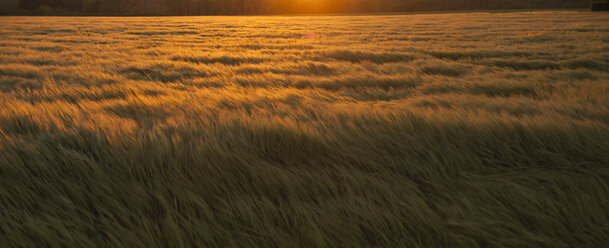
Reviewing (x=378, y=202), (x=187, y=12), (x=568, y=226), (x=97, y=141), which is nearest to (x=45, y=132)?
(x=97, y=141)

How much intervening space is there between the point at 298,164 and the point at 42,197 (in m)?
0.75

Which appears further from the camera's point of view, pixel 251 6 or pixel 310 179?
pixel 251 6

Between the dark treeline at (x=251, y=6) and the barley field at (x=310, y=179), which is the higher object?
the dark treeline at (x=251, y=6)

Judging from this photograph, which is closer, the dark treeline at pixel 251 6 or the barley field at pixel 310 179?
the barley field at pixel 310 179

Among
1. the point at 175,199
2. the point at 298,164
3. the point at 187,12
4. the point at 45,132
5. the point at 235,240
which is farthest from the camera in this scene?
the point at 187,12

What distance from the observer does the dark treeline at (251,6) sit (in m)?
59.6

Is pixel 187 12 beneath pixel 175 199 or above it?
above

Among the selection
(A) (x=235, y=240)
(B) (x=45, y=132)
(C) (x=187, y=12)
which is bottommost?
(A) (x=235, y=240)

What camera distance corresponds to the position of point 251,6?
2795 inches

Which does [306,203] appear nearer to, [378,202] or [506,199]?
[378,202]

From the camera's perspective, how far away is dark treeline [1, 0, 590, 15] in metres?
59.6

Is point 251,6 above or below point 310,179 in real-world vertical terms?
above

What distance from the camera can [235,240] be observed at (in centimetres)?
66

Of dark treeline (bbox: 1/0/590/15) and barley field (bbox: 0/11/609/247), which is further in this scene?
dark treeline (bbox: 1/0/590/15)
